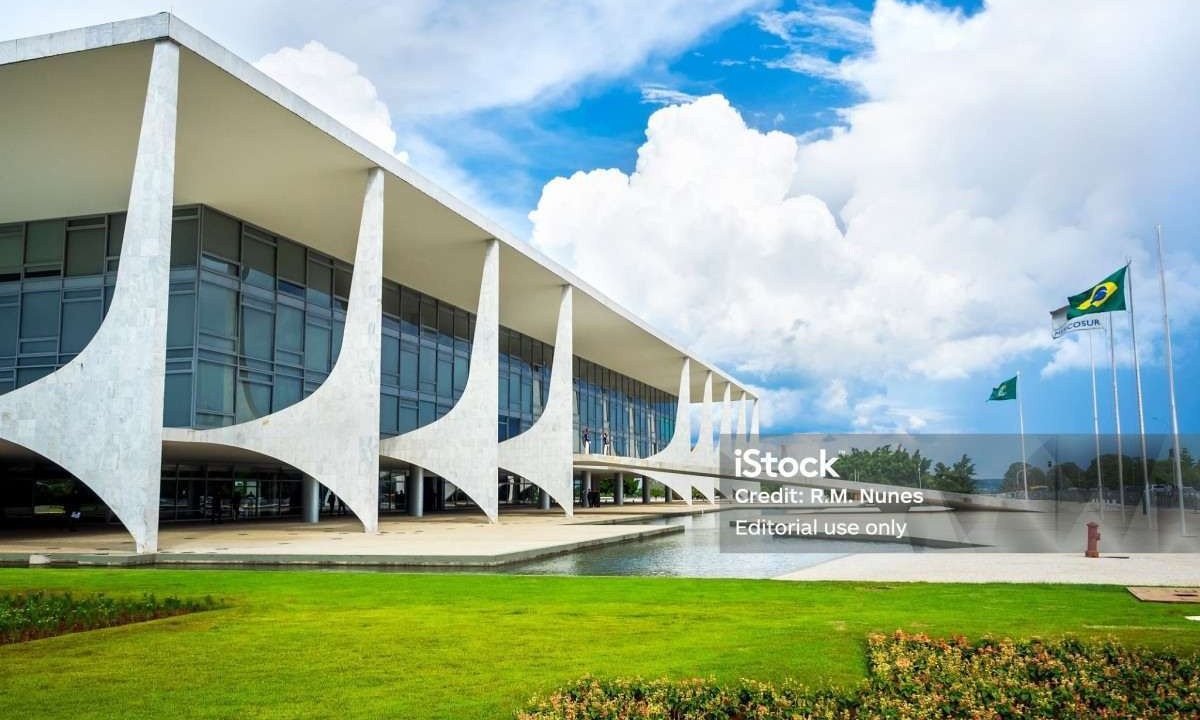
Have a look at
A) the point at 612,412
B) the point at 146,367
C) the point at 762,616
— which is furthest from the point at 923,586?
the point at 612,412

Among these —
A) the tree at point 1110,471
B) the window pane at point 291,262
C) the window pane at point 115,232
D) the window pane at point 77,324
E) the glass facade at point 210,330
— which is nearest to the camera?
the glass facade at point 210,330

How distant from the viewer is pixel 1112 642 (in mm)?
8438

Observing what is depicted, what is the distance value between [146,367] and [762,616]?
15.3 m

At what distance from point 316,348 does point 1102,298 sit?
2614cm

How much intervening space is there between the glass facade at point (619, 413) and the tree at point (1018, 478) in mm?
25904

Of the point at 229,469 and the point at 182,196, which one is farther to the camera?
the point at 229,469

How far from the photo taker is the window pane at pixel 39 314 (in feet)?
95.6

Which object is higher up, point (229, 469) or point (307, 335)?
point (307, 335)

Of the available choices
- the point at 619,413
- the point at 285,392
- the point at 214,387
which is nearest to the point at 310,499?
the point at 285,392

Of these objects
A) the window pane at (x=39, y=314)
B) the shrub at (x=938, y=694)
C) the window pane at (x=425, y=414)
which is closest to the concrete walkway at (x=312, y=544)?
the window pane at (x=39, y=314)

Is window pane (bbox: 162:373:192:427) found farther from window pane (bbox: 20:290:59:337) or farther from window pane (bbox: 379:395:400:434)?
window pane (bbox: 379:395:400:434)

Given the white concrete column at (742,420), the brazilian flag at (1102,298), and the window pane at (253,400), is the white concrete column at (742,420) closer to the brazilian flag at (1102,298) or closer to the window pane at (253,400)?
the brazilian flag at (1102,298)

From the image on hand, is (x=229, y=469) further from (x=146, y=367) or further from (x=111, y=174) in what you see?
(x=146, y=367)

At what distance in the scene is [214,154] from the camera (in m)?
25.5
